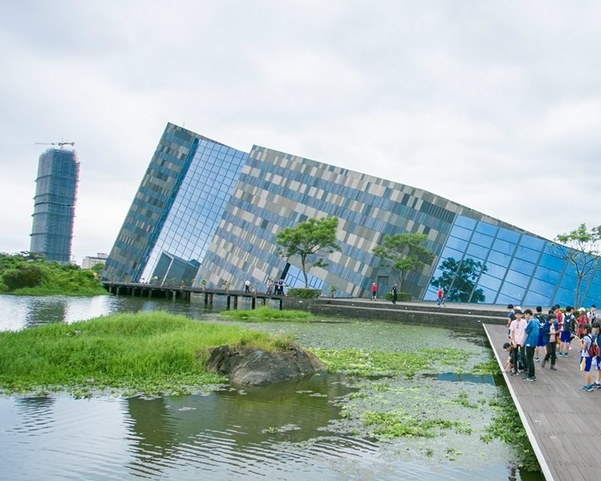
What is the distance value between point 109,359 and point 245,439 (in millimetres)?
7223

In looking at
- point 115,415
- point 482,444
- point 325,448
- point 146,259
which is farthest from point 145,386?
point 146,259

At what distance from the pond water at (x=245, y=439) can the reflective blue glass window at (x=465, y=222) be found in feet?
117

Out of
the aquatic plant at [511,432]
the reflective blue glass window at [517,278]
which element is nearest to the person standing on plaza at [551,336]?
the aquatic plant at [511,432]

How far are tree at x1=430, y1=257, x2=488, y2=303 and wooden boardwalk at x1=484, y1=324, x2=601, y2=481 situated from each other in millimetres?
30457

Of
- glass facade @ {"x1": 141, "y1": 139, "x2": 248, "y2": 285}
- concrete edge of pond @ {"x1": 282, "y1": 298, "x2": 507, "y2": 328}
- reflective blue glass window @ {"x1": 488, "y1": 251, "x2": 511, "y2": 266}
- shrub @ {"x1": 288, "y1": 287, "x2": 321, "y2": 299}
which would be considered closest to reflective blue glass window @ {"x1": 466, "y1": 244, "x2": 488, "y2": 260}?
reflective blue glass window @ {"x1": 488, "y1": 251, "x2": 511, "y2": 266}

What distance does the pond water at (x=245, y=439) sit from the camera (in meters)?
8.59

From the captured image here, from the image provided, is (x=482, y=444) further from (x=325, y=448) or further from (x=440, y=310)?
(x=440, y=310)

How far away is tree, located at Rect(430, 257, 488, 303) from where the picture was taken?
154ft

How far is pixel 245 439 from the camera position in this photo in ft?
33.2

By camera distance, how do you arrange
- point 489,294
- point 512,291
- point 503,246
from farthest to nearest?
point 503,246 → point 489,294 → point 512,291

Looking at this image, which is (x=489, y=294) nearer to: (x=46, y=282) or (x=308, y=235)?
(x=308, y=235)

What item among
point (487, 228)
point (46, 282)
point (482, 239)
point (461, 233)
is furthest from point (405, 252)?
point (46, 282)

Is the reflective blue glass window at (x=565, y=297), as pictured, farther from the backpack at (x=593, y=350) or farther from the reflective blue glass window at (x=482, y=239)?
the backpack at (x=593, y=350)

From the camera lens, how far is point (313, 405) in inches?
505
